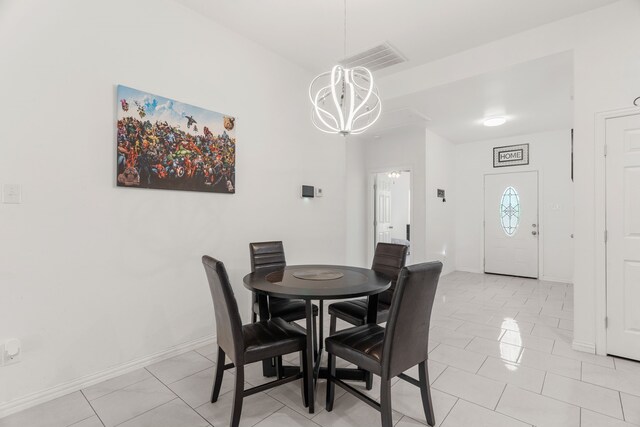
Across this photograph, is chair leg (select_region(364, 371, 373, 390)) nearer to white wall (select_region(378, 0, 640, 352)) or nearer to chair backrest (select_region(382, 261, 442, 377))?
chair backrest (select_region(382, 261, 442, 377))

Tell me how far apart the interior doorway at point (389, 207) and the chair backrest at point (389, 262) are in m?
3.13

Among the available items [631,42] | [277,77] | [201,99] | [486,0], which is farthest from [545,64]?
[201,99]

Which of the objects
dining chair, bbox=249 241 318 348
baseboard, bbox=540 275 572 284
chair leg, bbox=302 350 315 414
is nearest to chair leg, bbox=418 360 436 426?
chair leg, bbox=302 350 315 414

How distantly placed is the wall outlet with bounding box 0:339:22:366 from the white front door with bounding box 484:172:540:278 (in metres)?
6.93

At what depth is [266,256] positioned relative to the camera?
9.64 ft

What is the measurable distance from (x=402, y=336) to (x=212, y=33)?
306 centimetres

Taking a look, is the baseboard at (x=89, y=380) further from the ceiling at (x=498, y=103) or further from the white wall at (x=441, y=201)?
the white wall at (x=441, y=201)

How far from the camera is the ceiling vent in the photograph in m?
3.25

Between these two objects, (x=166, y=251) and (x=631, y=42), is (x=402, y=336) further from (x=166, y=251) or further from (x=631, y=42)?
(x=631, y=42)

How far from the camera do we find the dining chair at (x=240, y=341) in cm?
170

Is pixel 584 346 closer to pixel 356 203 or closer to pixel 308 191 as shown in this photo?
pixel 308 191

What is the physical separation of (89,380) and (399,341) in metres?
2.19

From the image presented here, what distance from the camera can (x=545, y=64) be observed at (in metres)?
3.12

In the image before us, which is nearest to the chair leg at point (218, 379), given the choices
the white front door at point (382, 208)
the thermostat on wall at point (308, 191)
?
the thermostat on wall at point (308, 191)
